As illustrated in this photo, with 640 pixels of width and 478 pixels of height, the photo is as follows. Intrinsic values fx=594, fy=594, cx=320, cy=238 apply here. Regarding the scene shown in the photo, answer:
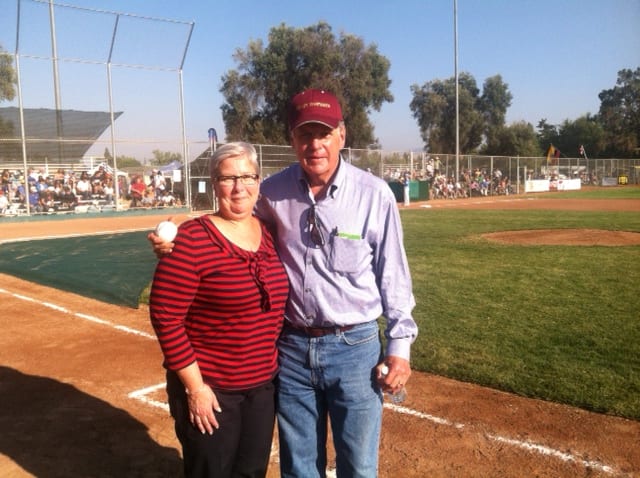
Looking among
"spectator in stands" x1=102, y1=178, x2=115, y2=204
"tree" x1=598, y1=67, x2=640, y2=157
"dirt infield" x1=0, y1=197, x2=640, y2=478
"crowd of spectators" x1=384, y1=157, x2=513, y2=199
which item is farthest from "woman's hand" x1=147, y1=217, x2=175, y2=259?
"tree" x1=598, y1=67, x2=640, y2=157

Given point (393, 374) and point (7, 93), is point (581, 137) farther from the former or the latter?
point (393, 374)

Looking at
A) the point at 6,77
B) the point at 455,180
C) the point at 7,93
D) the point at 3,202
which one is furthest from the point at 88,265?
the point at 455,180

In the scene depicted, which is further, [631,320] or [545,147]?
[545,147]

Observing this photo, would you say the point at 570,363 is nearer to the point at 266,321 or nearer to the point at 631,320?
the point at 631,320

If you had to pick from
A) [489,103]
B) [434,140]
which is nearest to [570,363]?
[434,140]

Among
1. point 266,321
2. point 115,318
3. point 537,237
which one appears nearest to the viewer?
point 266,321

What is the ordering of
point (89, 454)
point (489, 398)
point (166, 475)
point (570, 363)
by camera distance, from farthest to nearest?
1. point (570, 363)
2. point (489, 398)
3. point (89, 454)
4. point (166, 475)

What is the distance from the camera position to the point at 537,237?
14.0 meters

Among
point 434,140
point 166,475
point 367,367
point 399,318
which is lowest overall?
point 166,475

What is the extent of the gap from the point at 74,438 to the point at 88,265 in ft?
21.5

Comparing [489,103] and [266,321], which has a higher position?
[489,103]

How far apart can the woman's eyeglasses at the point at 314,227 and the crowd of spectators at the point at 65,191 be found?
20.4 meters

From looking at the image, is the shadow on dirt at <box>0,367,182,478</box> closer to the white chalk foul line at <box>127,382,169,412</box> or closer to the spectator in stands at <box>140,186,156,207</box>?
the white chalk foul line at <box>127,382,169,412</box>

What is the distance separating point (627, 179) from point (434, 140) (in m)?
18.7
